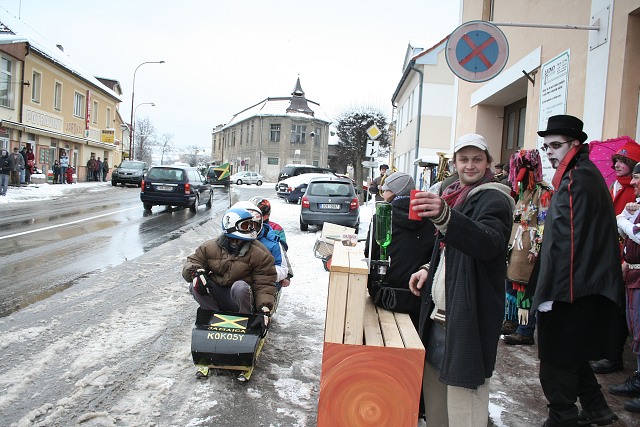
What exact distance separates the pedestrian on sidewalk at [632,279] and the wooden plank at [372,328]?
2.19m

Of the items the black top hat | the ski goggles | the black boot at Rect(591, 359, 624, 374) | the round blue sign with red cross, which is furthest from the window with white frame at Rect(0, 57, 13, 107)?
the black top hat

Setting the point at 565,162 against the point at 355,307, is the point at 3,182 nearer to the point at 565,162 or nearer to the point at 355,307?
the point at 355,307

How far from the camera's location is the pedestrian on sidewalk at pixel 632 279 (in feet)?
13.1

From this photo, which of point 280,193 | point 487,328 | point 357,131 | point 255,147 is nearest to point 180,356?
point 487,328

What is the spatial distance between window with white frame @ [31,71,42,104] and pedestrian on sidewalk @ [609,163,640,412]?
31.5 m

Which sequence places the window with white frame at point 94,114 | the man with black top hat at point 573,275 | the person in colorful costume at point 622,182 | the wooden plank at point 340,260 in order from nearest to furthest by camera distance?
the wooden plank at point 340,260 → the man with black top hat at point 573,275 → the person in colorful costume at point 622,182 → the window with white frame at point 94,114

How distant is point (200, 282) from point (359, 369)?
204cm

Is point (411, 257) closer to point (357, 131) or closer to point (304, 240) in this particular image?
point (304, 240)

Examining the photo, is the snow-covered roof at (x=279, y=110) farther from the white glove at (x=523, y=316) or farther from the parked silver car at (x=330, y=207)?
the white glove at (x=523, y=316)

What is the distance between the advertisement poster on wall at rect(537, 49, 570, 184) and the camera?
7.66 metres

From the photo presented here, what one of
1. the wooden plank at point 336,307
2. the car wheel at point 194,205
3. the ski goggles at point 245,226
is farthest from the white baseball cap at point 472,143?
the car wheel at point 194,205

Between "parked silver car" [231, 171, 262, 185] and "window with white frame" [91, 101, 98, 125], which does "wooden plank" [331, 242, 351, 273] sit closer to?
"window with white frame" [91, 101, 98, 125]

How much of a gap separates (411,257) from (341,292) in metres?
0.92

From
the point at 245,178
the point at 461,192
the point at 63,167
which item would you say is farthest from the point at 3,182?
the point at 245,178
